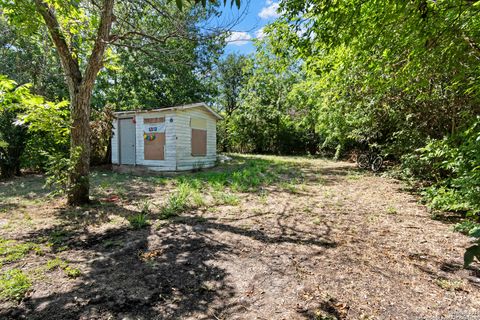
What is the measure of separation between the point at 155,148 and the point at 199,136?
81.1 inches

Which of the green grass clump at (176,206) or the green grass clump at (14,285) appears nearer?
the green grass clump at (14,285)

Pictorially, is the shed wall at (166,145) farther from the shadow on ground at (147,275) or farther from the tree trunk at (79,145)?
the shadow on ground at (147,275)

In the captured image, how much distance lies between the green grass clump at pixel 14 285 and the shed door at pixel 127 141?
8319 mm

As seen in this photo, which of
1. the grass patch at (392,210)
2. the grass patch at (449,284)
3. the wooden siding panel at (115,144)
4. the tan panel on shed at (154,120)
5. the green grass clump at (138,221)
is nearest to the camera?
the grass patch at (449,284)

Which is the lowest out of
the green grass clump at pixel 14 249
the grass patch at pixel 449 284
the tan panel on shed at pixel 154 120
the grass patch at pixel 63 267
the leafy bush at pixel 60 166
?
the grass patch at pixel 449 284

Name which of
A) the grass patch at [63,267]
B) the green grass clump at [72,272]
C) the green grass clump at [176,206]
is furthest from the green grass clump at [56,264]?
the green grass clump at [176,206]

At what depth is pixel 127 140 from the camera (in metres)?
10.5

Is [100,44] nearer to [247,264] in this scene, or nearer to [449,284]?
[247,264]

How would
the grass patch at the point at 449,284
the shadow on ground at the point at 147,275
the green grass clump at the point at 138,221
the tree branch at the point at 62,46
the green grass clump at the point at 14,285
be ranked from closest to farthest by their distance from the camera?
1. the shadow on ground at the point at 147,275
2. the green grass clump at the point at 14,285
3. the grass patch at the point at 449,284
4. the green grass clump at the point at 138,221
5. the tree branch at the point at 62,46

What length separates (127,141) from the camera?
1048 centimetres

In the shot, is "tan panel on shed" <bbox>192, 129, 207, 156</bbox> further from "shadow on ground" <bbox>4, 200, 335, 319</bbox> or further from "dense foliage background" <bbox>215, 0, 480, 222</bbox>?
"shadow on ground" <bbox>4, 200, 335, 319</bbox>

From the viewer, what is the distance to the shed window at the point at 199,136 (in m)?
10.6

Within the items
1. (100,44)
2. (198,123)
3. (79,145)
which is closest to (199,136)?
(198,123)

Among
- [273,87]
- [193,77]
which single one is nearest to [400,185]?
[193,77]
